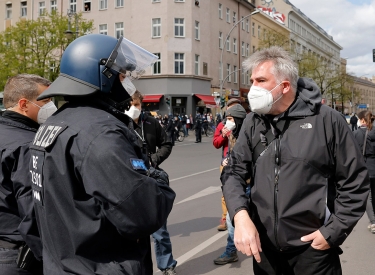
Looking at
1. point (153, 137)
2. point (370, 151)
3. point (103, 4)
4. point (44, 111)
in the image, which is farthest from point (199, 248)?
point (103, 4)

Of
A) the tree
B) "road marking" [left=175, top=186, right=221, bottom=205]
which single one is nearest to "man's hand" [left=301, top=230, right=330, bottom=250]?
"road marking" [left=175, top=186, right=221, bottom=205]

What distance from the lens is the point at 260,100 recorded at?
2.61 meters

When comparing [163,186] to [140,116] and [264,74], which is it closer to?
[264,74]

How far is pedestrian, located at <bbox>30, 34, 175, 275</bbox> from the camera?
1654mm

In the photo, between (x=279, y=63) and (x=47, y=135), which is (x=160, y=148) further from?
(x=47, y=135)

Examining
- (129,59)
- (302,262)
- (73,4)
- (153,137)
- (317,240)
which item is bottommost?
(302,262)

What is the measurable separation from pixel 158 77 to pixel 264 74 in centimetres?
3750

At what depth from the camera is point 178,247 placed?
573cm

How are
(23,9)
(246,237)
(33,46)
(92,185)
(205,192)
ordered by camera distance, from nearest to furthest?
(92,185)
(246,237)
(205,192)
(33,46)
(23,9)

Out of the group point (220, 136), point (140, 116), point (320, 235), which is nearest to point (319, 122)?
point (320, 235)

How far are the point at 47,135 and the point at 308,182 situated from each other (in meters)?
1.44

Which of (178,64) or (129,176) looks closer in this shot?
(129,176)

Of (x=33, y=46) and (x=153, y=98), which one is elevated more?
(x=33, y=46)

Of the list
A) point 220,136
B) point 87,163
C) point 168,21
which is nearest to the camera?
point 87,163
